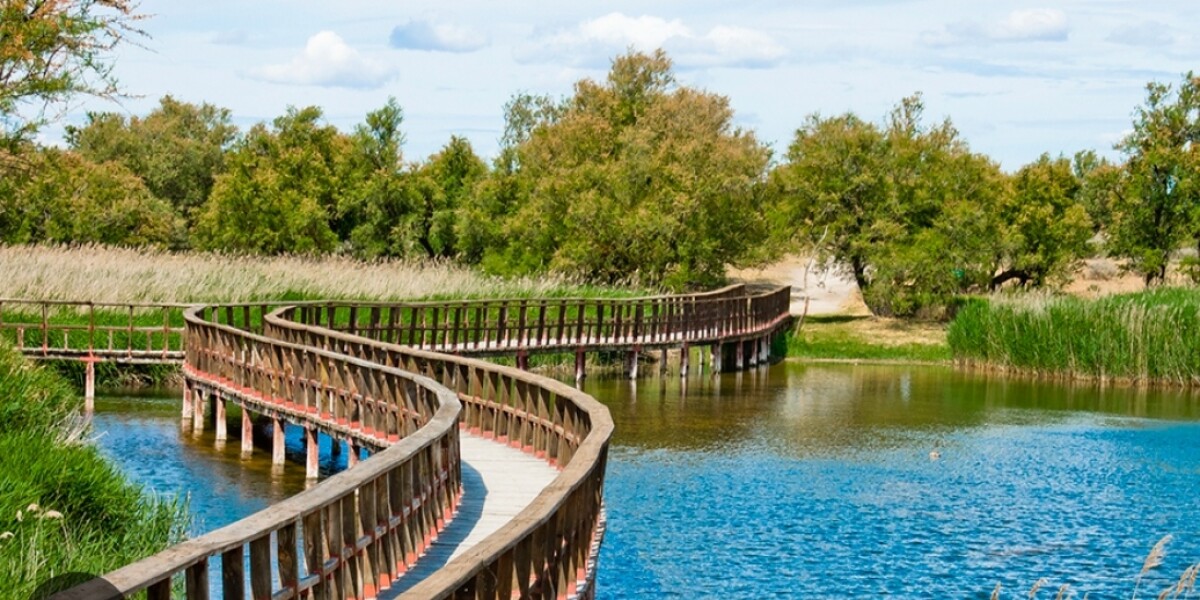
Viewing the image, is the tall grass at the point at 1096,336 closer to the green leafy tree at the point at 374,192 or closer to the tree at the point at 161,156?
the green leafy tree at the point at 374,192

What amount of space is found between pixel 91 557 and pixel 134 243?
50.1m

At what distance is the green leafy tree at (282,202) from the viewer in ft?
206

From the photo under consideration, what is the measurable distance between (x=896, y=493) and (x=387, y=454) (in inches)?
576

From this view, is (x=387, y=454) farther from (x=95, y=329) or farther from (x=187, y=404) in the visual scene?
(x=95, y=329)

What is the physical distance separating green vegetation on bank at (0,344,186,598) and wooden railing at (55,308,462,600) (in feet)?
3.58

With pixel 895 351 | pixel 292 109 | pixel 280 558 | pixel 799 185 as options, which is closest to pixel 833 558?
pixel 280 558

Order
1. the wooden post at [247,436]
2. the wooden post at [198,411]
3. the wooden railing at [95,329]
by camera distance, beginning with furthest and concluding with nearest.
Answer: the wooden railing at [95,329], the wooden post at [198,411], the wooden post at [247,436]

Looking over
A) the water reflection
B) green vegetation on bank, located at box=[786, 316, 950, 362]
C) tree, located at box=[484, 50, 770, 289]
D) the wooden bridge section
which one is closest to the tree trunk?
green vegetation on bank, located at box=[786, 316, 950, 362]

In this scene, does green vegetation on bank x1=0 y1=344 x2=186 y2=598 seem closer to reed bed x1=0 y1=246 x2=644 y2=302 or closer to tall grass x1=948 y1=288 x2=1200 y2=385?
reed bed x1=0 y1=246 x2=644 y2=302

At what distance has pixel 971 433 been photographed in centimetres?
3225

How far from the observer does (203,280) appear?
130 ft

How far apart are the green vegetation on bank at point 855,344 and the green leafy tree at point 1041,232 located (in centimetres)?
456

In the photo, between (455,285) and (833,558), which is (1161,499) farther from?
(455,285)

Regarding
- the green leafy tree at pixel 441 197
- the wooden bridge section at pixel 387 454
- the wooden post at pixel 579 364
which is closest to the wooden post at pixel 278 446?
the wooden bridge section at pixel 387 454
